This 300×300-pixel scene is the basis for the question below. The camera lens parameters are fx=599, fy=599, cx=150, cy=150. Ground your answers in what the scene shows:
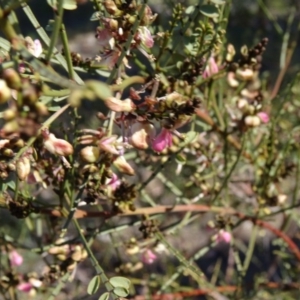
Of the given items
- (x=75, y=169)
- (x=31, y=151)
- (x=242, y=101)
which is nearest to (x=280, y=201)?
(x=242, y=101)

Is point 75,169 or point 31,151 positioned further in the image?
point 75,169

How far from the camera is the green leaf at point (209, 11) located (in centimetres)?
68

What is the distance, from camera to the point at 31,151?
22.4 inches

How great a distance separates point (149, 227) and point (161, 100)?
244 mm

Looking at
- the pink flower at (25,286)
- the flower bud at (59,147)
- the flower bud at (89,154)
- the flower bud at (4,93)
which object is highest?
the flower bud at (4,93)

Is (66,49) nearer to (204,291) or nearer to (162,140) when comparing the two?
(162,140)

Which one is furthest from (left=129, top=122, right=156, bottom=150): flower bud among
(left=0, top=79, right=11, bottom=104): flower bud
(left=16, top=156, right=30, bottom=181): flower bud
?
(left=0, top=79, right=11, bottom=104): flower bud

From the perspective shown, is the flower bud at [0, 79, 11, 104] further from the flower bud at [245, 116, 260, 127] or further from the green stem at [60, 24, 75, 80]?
the flower bud at [245, 116, 260, 127]

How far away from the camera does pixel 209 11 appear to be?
2.24 feet

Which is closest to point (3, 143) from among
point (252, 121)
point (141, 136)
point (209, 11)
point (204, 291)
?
point (141, 136)

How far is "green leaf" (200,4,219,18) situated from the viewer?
68 cm

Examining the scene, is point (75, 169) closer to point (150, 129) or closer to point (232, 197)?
point (150, 129)

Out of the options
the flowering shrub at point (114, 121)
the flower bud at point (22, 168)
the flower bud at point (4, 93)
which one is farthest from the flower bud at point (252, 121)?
the flower bud at point (4, 93)

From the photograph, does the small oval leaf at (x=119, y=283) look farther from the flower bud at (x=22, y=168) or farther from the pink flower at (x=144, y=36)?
the pink flower at (x=144, y=36)
